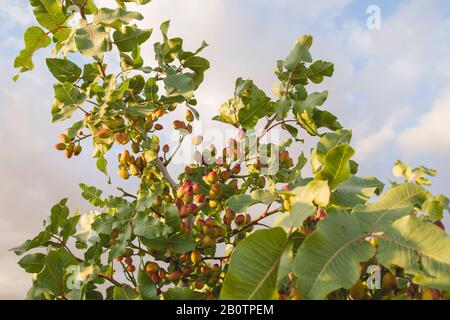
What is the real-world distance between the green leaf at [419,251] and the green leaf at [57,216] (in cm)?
129

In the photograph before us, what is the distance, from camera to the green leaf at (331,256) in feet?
3.18

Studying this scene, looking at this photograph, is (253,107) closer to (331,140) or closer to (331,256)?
(331,140)

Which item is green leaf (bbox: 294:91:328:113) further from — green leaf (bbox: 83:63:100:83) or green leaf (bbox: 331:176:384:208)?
green leaf (bbox: 83:63:100:83)

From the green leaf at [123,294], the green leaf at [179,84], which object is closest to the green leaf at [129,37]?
the green leaf at [179,84]

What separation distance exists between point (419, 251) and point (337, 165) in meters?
0.32

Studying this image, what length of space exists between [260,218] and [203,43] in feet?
3.27

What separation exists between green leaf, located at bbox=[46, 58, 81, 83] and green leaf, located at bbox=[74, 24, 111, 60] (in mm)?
276

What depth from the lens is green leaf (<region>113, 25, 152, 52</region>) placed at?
2.04 m

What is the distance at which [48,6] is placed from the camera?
2.07m

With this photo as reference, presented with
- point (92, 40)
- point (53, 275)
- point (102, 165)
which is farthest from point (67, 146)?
point (53, 275)

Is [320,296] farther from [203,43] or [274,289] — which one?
[203,43]

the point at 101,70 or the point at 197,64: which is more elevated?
the point at 197,64

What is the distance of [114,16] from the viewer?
76.1 inches

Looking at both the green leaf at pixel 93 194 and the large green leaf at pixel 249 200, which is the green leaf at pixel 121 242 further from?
the green leaf at pixel 93 194
